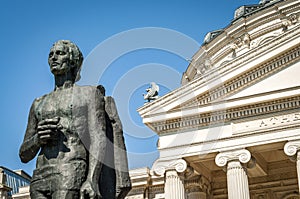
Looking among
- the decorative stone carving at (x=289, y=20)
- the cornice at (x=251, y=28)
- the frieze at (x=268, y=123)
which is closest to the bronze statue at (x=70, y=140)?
the frieze at (x=268, y=123)

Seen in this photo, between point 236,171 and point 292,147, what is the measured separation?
238cm

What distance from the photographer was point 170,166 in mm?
27266

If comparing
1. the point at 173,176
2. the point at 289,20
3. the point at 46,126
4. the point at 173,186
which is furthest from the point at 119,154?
the point at 289,20

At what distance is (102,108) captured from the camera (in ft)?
20.1

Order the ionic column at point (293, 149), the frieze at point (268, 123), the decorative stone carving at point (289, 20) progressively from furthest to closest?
the decorative stone carving at point (289, 20) < the frieze at point (268, 123) < the ionic column at point (293, 149)

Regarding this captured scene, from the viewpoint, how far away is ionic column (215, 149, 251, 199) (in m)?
25.2

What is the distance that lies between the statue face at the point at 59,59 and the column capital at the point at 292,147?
65.5 ft

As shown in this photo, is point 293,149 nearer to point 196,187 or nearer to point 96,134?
point 196,187

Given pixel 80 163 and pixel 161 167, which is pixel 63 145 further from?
pixel 161 167

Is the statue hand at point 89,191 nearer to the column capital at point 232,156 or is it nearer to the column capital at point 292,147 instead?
the column capital at point 292,147

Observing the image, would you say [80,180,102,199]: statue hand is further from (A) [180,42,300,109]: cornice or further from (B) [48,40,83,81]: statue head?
(A) [180,42,300,109]: cornice

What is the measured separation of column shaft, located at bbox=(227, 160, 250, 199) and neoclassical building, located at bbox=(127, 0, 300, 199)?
0.04 m

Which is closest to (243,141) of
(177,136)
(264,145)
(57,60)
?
(264,145)

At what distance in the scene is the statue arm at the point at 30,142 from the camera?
6.14 metres
